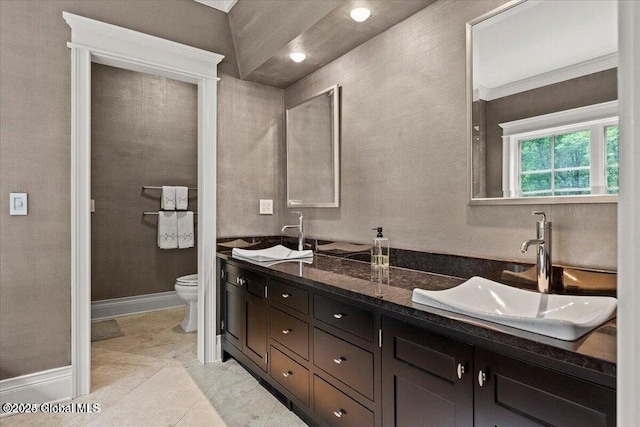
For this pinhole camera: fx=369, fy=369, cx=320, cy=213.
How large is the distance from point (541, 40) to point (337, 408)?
1795 millimetres

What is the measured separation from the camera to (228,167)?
2895 millimetres

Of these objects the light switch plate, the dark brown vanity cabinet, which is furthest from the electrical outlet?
the light switch plate

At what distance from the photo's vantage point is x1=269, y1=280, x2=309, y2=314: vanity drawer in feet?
6.08

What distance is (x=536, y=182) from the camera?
5.00 ft

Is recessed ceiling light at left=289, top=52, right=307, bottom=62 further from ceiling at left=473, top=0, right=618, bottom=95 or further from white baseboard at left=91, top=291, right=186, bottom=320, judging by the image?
white baseboard at left=91, top=291, right=186, bottom=320

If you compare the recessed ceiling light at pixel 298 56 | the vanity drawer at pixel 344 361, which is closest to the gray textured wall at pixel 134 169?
the recessed ceiling light at pixel 298 56

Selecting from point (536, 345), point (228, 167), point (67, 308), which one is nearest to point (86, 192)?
point (67, 308)

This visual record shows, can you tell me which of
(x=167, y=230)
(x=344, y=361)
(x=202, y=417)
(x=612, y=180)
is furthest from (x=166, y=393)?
(x=612, y=180)

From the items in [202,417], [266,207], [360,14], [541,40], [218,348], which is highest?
[360,14]

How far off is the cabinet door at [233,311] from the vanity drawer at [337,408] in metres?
0.90

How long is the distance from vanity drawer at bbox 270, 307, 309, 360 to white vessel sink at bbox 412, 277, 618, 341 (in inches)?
30.3

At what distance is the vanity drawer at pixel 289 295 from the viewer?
73.0 inches

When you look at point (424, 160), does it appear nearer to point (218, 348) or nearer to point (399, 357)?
point (399, 357)

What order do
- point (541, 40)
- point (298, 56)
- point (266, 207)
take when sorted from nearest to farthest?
point (541, 40), point (298, 56), point (266, 207)
